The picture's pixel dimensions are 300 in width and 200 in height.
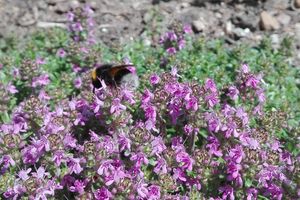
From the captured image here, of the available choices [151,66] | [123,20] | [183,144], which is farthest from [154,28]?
[183,144]

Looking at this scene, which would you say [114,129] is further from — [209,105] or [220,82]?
[220,82]

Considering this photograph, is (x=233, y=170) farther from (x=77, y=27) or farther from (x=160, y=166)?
(x=77, y=27)

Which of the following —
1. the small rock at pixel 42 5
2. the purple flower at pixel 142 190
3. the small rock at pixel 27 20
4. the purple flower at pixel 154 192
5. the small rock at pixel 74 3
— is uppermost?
the purple flower at pixel 142 190

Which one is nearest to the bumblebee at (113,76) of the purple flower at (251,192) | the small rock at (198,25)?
the purple flower at (251,192)

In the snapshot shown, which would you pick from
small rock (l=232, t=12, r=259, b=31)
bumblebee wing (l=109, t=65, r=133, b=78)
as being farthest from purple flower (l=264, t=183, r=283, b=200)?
small rock (l=232, t=12, r=259, b=31)

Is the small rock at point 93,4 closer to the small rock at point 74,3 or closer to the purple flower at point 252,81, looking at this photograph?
the small rock at point 74,3

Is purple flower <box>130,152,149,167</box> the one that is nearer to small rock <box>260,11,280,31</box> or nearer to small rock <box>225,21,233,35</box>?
small rock <box>225,21,233,35</box>

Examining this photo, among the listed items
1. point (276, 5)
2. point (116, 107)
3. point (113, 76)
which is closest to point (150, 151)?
point (116, 107)

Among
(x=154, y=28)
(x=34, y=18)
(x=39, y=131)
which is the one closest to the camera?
(x=39, y=131)
